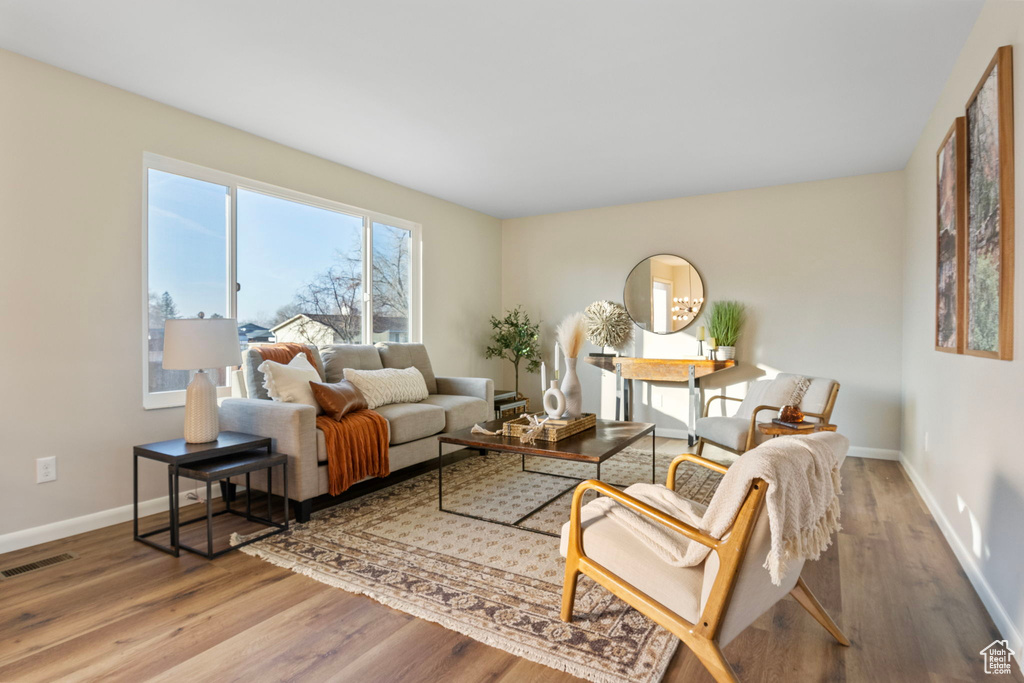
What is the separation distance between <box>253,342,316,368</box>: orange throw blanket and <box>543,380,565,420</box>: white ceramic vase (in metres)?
1.63

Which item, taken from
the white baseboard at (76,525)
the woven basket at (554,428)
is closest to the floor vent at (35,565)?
the white baseboard at (76,525)

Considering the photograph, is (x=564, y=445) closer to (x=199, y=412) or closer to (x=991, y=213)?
(x=199, y=412)

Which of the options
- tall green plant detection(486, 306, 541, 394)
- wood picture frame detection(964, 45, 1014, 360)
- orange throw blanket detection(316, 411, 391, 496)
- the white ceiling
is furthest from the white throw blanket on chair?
tall green plant detection(486, 306, 541, 394)

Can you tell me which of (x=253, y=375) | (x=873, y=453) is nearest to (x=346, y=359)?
(x=253, y=375)

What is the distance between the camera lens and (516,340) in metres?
6.11

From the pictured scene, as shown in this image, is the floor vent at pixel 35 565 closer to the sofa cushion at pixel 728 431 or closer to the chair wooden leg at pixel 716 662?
the chair wooden leg at pixel 716 662

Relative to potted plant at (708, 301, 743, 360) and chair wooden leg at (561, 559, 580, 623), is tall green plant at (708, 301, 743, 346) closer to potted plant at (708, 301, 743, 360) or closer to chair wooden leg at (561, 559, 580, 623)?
potted plant at (708, 301, 743, 360)

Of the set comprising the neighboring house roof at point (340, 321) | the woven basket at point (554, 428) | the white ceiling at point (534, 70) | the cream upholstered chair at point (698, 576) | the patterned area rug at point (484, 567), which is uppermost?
the white ceiling at point (534, 70)

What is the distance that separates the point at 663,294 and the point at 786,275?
44.1 inches

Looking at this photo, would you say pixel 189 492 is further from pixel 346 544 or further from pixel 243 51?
pixel 243 51

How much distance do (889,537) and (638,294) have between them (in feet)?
10.9

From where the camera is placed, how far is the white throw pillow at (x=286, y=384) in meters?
3.27

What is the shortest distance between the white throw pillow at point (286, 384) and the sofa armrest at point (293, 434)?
4.5 inches

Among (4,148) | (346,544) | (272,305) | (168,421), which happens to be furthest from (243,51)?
(346,544)
